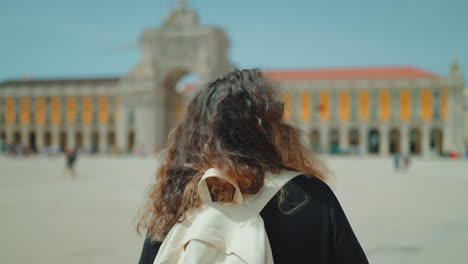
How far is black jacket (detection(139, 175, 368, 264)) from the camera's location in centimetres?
130

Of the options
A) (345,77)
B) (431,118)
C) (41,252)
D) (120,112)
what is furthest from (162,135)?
(41,252)

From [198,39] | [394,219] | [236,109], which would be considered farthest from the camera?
[198,39]

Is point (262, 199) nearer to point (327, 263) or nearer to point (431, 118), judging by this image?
point (327, 263)

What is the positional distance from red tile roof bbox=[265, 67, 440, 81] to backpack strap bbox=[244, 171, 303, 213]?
49.4 meters

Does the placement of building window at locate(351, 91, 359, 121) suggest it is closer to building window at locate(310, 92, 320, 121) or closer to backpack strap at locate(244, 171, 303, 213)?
building window at locate(310, 92, 320, 121)

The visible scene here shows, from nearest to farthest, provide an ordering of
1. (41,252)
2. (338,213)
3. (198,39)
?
(338,213), (41,252), (198,39)

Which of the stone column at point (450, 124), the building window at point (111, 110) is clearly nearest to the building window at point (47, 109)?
the building window at point (111, 110)

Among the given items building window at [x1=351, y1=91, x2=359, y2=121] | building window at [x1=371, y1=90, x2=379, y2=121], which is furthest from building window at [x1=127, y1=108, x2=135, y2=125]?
building window at [x1=371, y1=90, x2=379, y2=121]

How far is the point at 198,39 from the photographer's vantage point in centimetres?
4494

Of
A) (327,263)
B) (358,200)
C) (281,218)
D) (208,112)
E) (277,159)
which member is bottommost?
(358,200)

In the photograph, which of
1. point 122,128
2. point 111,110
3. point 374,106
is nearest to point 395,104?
point 374,106

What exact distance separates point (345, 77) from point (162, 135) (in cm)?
2436

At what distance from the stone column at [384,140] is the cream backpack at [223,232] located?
48262 mm

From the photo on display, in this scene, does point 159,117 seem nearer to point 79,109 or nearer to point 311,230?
point 79,109
